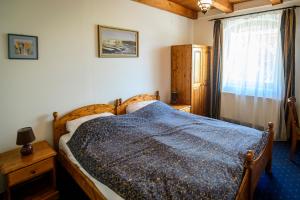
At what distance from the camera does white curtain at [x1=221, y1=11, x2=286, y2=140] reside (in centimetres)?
360

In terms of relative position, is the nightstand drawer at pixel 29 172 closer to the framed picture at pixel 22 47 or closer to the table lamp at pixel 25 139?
the table lamp at pixel 25 139

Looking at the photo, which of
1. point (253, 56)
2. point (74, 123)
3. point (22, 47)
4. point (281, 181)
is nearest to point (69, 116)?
point (74, 123)

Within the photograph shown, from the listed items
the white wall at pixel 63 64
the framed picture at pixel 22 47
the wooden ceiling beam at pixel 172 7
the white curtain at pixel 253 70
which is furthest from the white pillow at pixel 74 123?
the white curtain at pixel 253 70

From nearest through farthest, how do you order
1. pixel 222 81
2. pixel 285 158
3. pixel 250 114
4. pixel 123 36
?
pixel 285 158, pixel 123 36, pixel 250 114, pixel 222 81

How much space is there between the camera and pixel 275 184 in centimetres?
243

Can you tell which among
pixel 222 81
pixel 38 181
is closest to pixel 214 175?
pixel 38 181

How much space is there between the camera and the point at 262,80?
149 inches

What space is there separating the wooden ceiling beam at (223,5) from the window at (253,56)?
24cm

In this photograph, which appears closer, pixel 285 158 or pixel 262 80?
pixel 285 158

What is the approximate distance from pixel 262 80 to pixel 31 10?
3.85 meters

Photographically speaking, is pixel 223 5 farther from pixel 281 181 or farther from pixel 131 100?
pixel 281 181

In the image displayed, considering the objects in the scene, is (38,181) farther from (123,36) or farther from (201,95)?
(201,95)

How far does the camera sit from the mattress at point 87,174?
1.63 m

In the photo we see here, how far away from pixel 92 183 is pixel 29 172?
0.70 m
